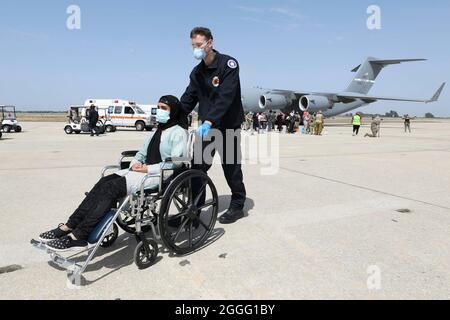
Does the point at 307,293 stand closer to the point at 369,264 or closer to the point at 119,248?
the point at 369,264

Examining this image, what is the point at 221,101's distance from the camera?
11.0 feet

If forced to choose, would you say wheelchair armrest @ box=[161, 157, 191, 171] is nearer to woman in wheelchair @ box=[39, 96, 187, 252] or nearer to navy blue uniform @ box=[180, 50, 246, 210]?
woman in wheelchair @ box=[39, 96, 187, 252]

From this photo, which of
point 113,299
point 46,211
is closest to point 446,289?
point 113,299

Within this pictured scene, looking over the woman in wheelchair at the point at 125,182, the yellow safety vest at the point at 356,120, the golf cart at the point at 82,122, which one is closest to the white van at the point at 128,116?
the golf cart at the point at 82,122

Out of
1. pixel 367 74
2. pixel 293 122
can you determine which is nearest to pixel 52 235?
pixel 293 122

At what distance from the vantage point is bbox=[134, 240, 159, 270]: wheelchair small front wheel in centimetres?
268

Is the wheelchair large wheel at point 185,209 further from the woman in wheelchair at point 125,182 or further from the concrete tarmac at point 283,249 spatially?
the woman in wheelchair at point 125,182

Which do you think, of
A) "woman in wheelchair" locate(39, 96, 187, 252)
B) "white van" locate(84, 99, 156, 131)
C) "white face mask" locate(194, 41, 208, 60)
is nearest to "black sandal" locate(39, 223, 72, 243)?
"woman in wheelchair" locate(39, 96, 187, 252)

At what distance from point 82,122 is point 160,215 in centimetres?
1876

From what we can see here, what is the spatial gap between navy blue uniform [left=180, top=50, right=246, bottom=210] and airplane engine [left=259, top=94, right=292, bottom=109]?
22744 mm

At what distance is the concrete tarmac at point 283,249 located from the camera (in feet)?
7.87
